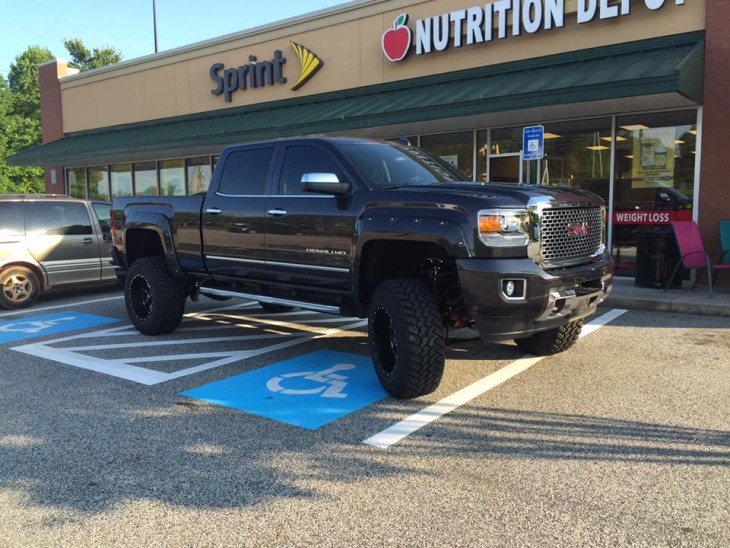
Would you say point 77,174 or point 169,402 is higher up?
point 77,174

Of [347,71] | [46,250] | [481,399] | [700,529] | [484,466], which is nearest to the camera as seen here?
[700,529]

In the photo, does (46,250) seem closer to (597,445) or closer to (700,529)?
(597,445)

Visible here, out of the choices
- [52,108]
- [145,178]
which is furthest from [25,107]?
[145,178]

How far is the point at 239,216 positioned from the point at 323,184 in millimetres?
1518

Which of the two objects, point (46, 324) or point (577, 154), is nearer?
point (46, 324)

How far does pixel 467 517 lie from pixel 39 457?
2.60 meters

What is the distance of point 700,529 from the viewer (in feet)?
9.18

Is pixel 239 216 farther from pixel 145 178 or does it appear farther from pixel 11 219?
pixel 145 178

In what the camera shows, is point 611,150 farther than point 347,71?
No

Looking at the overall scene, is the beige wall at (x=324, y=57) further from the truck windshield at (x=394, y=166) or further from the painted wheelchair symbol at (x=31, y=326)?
the painted wheelchair symbol at (x=31, y=326)

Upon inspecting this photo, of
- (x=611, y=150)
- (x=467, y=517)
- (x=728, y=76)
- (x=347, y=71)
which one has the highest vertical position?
(x=347, y=71)

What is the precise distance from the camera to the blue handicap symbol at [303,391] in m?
4.44

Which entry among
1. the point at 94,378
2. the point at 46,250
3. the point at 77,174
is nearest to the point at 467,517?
the point at 94,378

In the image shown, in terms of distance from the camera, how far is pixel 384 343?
4.81 metres
